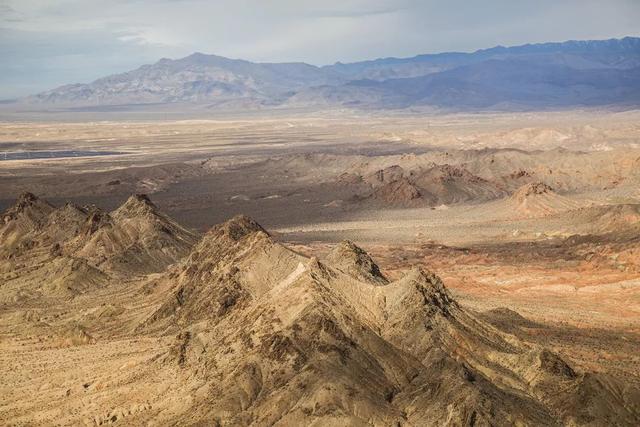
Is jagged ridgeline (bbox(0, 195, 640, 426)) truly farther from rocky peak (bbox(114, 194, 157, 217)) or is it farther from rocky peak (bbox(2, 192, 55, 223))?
rocky peak (bbox(2, 192, 55, 223))

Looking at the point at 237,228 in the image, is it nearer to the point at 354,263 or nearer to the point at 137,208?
the point at 354,263

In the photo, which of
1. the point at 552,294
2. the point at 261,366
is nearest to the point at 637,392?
the point at 261,366

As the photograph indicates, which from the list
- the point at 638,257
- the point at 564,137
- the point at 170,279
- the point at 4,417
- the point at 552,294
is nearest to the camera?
the point at 4,417

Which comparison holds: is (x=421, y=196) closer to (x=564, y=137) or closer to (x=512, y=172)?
(x=512, y=172)

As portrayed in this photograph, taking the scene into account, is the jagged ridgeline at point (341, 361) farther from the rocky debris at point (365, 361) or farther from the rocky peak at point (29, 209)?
the rocky peak at point (29, 209)

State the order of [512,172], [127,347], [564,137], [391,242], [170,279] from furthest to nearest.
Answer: [564,137]
[512,172]
[391,242]
[170,279]
[127,347]

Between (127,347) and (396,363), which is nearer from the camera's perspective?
(396,363)

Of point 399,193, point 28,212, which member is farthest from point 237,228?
point 399,193
